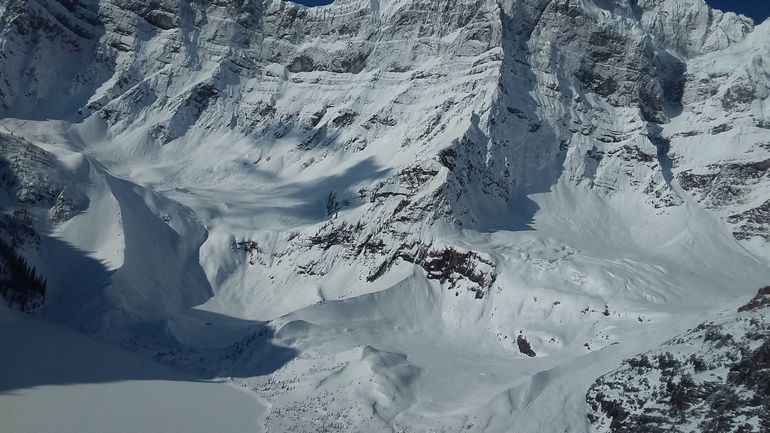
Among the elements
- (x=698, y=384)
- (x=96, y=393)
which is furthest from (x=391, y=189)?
(x=698, y=384)

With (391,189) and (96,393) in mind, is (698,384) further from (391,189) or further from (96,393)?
(391,189)

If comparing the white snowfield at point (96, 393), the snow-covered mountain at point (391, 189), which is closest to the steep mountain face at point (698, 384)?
the snow-covered mountain at point (391, 189)

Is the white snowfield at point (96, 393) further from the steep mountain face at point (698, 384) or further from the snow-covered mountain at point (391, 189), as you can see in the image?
the steep mountain face at point (698, 384)

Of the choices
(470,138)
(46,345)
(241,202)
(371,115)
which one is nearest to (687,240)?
(470,138)

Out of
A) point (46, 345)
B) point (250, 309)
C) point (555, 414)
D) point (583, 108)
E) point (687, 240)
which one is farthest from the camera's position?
point (583, 108)

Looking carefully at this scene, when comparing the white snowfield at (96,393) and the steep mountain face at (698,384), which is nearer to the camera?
the steep mountain face at (698,384)

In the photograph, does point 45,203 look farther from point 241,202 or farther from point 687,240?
point 687,240

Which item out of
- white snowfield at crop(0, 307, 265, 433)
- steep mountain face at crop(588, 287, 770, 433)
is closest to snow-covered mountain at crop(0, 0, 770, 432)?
steep mountain face at crop(588, 287, 770, 433)

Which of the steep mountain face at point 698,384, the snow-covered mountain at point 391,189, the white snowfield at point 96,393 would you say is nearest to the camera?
the steep mountain face at point 698,384
